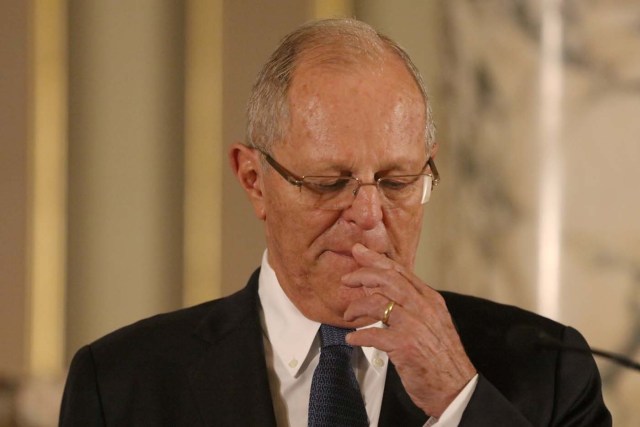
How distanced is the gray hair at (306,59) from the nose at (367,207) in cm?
18

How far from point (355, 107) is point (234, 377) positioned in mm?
520

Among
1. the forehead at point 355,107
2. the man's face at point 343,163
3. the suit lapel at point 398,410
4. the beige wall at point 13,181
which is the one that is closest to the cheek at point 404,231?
the man's face at point 343,163

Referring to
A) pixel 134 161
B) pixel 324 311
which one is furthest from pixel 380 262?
pixel 134 161

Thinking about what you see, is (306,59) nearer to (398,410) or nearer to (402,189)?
(402,189)

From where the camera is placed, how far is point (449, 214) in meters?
2.86

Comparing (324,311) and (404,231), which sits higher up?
(404,231)

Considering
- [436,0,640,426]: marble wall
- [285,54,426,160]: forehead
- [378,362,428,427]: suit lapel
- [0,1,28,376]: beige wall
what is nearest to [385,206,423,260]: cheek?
[285,54,426,160]: forehead

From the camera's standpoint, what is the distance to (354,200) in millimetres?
2170

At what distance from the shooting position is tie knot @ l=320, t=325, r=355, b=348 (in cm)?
225

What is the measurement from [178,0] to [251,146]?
3.44 ft

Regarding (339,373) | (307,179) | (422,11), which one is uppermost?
(422,11)

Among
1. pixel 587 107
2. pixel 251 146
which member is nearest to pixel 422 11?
pixel 587 107

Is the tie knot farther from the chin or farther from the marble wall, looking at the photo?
the marble wall

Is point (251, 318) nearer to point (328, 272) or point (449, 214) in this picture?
point (328, 272)
